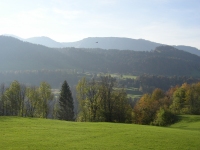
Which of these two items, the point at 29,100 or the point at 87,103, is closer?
the point at 87,103

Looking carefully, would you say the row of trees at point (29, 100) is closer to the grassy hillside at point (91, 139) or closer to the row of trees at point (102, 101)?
the row of trees at point (102, 101)

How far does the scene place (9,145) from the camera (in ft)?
85.6

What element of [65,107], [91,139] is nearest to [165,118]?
[65,107]

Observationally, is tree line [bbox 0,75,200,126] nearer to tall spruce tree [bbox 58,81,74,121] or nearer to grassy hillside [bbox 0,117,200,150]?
tall spruce tree [bbox 58,81,74,121]

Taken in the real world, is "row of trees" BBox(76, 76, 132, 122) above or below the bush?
above

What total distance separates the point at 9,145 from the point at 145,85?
592 ft

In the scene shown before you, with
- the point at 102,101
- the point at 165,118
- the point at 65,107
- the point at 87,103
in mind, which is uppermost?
the point at 102,101

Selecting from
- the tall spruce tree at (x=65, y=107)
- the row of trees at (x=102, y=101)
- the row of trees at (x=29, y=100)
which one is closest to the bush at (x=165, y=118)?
the row of trees at (x=102, y=101)

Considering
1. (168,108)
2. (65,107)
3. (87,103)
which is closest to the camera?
(87,103)

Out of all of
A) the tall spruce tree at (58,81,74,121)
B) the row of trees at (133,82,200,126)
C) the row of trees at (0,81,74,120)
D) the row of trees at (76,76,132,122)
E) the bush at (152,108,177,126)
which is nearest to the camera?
the row of trees at (76,76,132,122)

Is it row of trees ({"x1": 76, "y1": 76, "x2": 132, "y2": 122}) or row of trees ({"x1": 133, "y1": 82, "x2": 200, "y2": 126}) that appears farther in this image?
row of trees ({"x1": 133, "y1": 82, "x2": 200, "y2": 126})

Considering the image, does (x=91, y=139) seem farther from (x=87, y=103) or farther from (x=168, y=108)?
(x=168, y=108)

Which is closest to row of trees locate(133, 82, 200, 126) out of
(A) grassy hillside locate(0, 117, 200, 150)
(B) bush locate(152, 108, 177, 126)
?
(B) bush locate(152, 108, 177, 126)

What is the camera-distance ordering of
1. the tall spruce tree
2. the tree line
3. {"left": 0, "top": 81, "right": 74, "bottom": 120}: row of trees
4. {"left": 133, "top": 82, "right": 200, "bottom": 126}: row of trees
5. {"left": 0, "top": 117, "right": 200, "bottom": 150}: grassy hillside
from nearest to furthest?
{"left": 0, "top": 117, "right": 200, "bottom": 150}: grassy hillside, the tree line, {"left": 133, "top": 82, "right": 200, "bottom": 126}: row of trees, {"left": 0, "top": 81, "right": 74, "bottom": 120}: row of trees, the tall spruce tree
